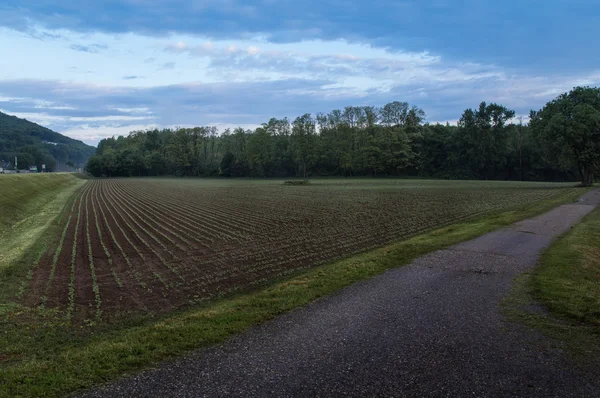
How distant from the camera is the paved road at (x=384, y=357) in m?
5.16

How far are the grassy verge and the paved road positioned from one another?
0.43 m

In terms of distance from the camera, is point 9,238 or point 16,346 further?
point 9,238

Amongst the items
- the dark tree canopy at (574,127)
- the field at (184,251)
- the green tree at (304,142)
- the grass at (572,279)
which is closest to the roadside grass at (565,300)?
the grass at (572,279)

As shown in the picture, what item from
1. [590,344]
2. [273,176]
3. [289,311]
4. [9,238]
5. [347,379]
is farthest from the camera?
[273,176]

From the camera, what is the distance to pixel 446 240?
1550 centimetres

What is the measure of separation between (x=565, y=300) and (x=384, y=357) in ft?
16.3

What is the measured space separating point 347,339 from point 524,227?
48.5ft

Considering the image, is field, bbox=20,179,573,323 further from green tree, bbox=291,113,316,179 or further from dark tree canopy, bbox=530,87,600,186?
green tree, bbox=291,113,316,179

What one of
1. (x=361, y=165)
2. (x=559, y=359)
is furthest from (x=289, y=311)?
(x=361, y=165)

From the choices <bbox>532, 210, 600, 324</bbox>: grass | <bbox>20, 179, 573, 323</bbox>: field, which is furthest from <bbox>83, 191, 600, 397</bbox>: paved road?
<bbox>20, 179, 573, 323</bbox>: field

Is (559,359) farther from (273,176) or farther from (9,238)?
(273,176)

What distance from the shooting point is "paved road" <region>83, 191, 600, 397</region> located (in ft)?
16.9

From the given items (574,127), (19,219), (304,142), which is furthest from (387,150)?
(19,219)

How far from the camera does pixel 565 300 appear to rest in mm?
8422
